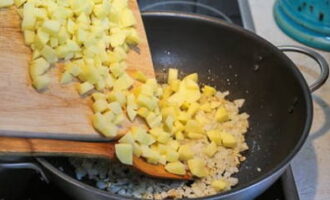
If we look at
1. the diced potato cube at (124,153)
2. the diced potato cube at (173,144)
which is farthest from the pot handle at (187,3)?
the diced potato cube at (124,153)

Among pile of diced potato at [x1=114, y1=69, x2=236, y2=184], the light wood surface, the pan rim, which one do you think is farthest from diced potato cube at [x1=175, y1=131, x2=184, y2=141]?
the pan rim

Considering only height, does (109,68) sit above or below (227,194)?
above

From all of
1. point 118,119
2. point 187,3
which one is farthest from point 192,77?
point 187,3

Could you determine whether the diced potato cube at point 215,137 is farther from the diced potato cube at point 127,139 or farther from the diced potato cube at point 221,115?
the diced potato cube at point 127,139

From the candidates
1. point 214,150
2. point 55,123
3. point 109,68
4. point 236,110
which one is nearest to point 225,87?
point 236,110

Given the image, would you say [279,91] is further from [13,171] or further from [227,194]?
[13,171]

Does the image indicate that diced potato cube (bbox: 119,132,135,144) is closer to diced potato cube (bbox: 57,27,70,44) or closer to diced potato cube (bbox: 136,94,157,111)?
diced potato cube (bbox: 136,94,157,111)
